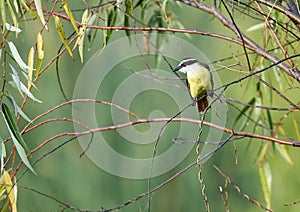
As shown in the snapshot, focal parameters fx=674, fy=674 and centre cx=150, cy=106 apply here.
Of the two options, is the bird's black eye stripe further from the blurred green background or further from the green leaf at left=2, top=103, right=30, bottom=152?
the blurred green background

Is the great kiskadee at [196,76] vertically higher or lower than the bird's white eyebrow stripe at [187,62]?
lower

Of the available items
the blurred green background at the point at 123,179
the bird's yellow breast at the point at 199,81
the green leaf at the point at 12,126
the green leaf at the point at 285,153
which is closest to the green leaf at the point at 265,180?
the green leaf at the point at 285,153

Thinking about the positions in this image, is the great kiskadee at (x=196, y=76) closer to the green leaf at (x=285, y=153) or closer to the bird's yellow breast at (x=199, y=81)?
the bird's yellow breast at (x=199, y=81)

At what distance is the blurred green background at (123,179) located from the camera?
382 centimetres

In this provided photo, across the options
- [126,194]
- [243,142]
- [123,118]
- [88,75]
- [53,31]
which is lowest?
[126,194]

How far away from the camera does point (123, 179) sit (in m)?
4.49

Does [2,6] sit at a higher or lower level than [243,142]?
higher

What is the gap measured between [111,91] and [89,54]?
29cm

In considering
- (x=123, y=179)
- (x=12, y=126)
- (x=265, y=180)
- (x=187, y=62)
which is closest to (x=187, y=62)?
(x=187, y=62)

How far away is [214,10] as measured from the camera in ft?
4.82

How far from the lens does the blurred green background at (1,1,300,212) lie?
3.82 meters

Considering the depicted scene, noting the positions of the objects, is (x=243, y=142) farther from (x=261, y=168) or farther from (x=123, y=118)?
(x=261, y=168)

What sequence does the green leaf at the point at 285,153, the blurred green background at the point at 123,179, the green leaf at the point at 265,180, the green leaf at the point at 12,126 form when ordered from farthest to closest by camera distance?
the blurred green background at the point at 123,179, the green leaf at the point at 285,153, the green leaf at the point at 265,180, the green leaf at the point at 12,126

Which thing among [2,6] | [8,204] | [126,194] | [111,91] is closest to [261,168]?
[8,204]
